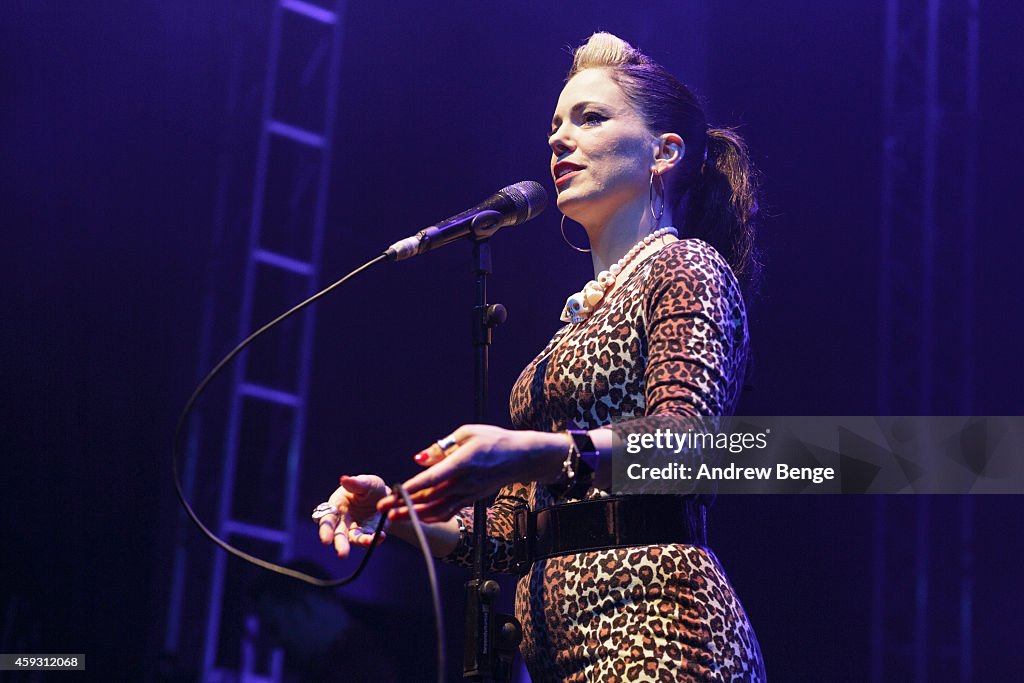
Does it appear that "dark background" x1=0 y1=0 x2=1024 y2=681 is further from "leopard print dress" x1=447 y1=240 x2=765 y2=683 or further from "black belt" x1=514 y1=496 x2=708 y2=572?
"black belt" x1=514 y1=496 x2=708 y2=572

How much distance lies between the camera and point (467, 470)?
127 cm

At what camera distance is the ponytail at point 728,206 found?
2146mm

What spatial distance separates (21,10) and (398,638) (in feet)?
7.85

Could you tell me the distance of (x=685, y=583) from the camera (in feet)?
5.05

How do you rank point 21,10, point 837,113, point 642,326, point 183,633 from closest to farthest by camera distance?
point 642,326 < point 183,633 < point 21,10 < point 837,113

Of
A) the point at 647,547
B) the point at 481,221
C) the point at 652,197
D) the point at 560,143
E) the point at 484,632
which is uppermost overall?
the point at 560,143

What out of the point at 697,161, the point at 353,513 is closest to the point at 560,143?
the point at 697,161

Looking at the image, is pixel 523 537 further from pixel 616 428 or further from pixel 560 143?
pixel 560 143

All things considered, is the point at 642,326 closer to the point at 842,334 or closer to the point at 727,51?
the point at 842,334

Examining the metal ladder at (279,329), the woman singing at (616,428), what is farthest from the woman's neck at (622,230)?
the metal ladder at (279,329)

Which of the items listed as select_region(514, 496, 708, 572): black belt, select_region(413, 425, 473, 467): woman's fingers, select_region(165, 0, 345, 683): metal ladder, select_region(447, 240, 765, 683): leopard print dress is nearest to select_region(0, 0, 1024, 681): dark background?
select_region(165, 0, 345, 683): metal ladder

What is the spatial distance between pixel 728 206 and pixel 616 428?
2.95 ft

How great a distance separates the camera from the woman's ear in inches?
81.3

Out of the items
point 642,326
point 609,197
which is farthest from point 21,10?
point 642,326
